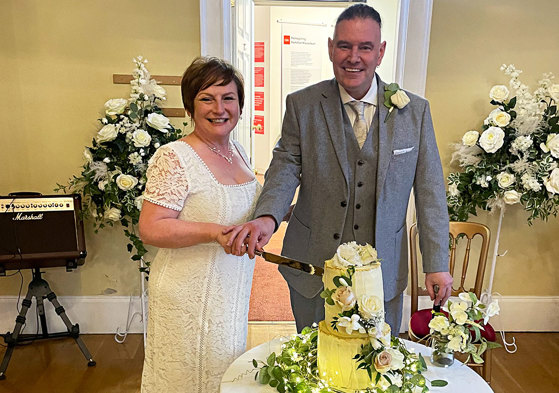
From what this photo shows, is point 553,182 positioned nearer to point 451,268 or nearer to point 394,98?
point 451,268

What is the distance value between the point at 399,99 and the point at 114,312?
7.84ft

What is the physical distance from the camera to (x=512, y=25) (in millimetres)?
2752

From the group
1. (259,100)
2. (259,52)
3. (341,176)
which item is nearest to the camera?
(341,176)

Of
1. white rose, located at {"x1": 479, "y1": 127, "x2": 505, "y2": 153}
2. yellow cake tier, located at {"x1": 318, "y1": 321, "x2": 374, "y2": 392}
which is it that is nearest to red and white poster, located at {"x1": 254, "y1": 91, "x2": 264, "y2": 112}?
white rose, located at {"x1": 479, "y1": 127, "x2": 505, "y2": 153}

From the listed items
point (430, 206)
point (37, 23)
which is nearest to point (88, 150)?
point (37, 23)

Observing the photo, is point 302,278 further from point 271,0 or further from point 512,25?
point 271,0

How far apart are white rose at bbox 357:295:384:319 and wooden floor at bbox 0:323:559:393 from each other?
1.88m

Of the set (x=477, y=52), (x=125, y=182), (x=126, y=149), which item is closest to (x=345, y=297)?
(x=125, y=182)

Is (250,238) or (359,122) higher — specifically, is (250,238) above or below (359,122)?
below

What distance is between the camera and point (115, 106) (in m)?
2.55

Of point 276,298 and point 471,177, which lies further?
point 276,298

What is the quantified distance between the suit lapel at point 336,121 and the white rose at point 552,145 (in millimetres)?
1576

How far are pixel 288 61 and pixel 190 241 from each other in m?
5.70

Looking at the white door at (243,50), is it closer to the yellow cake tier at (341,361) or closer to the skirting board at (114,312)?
the skirting board at (114,312)
